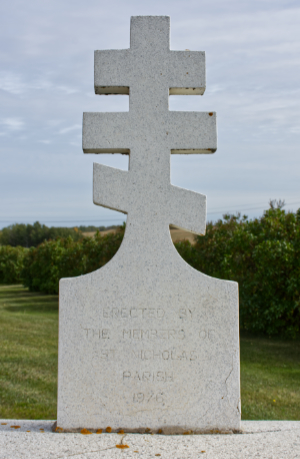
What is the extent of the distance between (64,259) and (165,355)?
57.6ft

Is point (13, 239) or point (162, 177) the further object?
point (13, 239)

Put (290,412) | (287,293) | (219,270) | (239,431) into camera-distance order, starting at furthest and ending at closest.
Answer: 1. (219,270)
2. (287,293)
3. (290,412)
4. (239,431)

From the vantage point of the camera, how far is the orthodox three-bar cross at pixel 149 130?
378cm

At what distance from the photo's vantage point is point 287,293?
10.2 m

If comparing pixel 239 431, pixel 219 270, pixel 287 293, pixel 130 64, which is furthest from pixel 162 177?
pixel 219 270

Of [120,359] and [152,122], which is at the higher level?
[152,122]

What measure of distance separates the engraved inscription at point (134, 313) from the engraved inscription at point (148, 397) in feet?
1.96

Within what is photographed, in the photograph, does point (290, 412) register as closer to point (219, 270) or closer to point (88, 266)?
point (219, 270)

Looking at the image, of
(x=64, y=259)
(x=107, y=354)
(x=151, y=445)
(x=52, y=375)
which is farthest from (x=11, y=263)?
(x=151, y=445)

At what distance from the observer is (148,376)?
3615 mm

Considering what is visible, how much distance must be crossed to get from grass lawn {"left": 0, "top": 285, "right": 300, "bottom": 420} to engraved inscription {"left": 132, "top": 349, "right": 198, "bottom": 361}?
2.28 metres

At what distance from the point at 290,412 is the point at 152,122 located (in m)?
4.04

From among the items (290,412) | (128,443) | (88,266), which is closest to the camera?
(128,443)

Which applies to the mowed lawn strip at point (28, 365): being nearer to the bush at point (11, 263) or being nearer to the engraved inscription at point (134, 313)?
the engraved inscription at point (134, 313)
